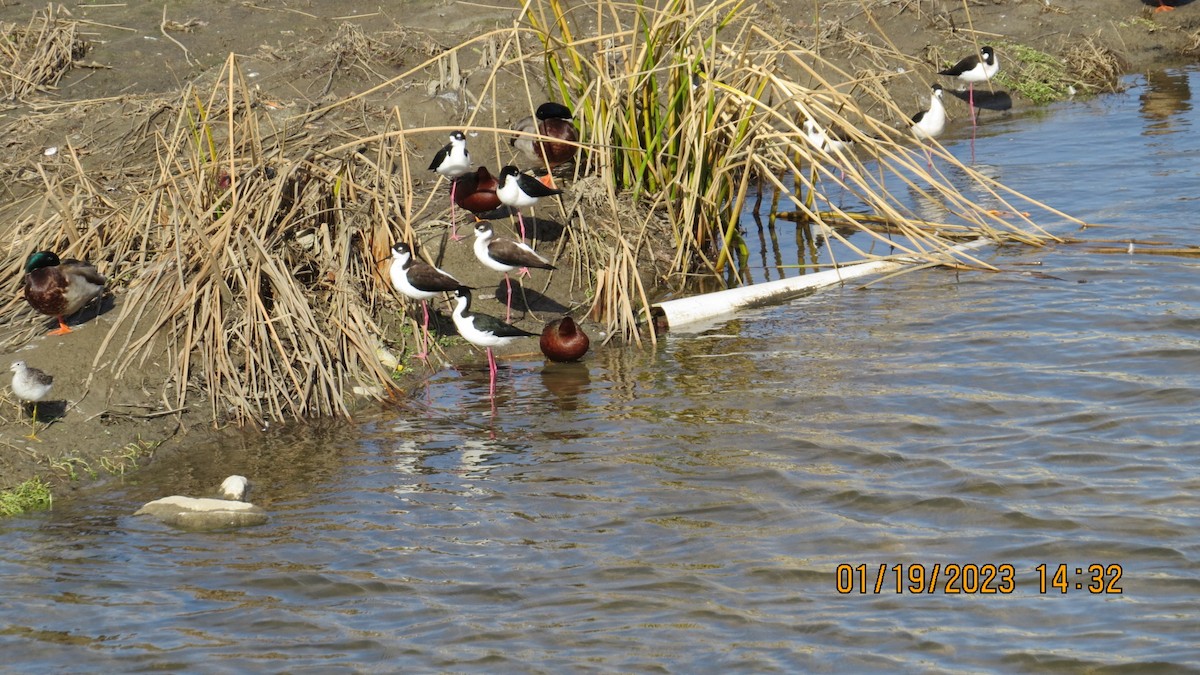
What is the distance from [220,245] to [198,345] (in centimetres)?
71

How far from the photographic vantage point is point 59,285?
27.0ft

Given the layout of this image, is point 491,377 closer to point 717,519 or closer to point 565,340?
point 565,340

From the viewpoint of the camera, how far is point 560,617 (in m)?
5.80

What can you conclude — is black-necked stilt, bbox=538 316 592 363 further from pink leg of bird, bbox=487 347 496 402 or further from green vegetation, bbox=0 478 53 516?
green vegetation, bbox=0 478 53 516

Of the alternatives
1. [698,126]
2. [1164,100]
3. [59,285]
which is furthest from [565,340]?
[1164,100]

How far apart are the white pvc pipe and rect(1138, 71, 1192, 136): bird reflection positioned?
5.19 m

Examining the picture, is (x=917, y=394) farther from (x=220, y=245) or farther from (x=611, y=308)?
(x=220, y=245)

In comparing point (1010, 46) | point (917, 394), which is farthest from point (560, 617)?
point (1010, 46)

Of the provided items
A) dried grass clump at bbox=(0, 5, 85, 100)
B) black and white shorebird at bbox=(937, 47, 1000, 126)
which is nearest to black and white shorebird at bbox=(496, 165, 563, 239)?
dried grass clump at bbox=(0, 5, 85, 100)

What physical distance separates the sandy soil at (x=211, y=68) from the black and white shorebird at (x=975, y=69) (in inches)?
18.1

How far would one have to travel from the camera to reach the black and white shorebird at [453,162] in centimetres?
1016

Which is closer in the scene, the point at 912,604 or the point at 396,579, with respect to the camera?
the point at 912,604

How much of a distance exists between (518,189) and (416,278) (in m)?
1.21

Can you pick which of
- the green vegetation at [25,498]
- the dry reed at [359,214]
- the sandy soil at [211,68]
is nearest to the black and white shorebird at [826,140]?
the dry reed at [359,214]
